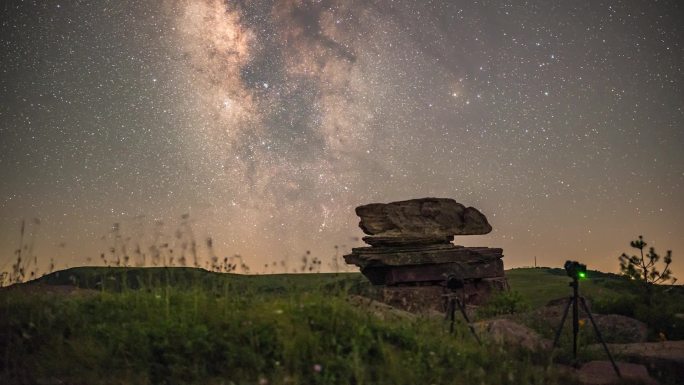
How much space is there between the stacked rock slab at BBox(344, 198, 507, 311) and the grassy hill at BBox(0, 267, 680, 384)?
12970 millimetres

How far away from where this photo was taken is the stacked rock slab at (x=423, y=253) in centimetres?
2338

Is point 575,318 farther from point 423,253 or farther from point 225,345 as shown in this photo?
point 423,253

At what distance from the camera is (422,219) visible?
2530 cm

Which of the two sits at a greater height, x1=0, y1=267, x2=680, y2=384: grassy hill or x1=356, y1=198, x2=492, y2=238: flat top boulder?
x1=356, y1=198, x2=492, y2=238: flat top boulder

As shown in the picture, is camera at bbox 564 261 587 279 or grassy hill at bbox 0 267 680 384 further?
camera at bbox 564 261 587 279

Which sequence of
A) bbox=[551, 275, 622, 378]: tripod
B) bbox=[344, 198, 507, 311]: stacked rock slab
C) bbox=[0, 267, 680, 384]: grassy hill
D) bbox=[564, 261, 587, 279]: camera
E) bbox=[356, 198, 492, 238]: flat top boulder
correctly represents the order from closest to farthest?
bbox=[0, 267, 680, 384]: grassy hill
bbox=[551, 275, 622, 378]: tripod
bbox=[564, 261, 587, 279]: camera
bbox=[344, 198, 507, 311]: stacked rock slab
bbox=[356, 198, 492, 238]: flat top boulder

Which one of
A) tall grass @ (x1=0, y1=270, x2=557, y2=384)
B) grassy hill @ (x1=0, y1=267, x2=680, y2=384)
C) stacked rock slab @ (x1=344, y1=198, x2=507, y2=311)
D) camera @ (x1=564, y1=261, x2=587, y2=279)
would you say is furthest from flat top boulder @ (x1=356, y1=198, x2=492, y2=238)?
tall grass @ (x1=0, y1=270, x2=557, y2=384)

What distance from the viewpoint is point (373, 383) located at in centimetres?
750

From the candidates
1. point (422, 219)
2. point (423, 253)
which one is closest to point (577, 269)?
point (423, 253)

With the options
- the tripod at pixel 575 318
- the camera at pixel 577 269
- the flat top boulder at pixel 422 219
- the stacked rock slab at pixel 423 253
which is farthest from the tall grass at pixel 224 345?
the flat top boulder at pixel 422 219

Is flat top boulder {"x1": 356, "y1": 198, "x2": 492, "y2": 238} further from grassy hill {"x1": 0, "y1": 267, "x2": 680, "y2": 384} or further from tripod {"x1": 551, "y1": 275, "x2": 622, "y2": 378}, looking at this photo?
grassy hill {"x1": 0, "y1": 267, "x2": 680, "y2": 384}

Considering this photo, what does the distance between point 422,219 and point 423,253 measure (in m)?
2.17

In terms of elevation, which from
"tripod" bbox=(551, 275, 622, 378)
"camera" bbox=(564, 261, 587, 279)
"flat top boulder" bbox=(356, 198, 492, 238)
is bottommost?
"tripod" bbox=(551, 275, 622, 378)

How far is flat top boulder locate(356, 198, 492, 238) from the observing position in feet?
81.1
